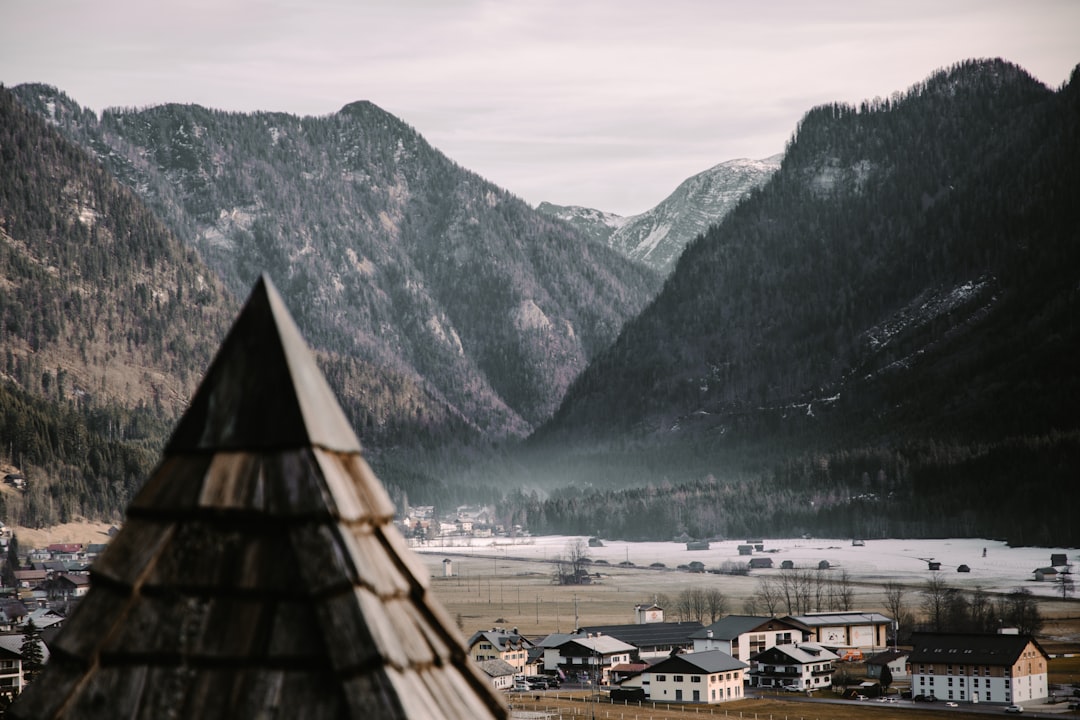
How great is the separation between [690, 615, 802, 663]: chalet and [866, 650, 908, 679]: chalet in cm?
836

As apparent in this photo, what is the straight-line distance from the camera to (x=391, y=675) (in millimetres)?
6004

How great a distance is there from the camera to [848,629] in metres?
133

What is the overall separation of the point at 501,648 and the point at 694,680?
1748 centimetres

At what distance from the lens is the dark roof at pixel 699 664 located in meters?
105

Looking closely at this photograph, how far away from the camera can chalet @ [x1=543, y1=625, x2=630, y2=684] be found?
119 m

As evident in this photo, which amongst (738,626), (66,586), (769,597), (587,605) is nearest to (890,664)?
(738,626)

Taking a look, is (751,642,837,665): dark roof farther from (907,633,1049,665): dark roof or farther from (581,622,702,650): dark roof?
(581,622,702,650): dark roof

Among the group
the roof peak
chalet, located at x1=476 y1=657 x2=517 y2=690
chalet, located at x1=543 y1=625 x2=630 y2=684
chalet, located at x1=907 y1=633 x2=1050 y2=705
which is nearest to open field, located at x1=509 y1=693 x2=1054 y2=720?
chalet, located at x1=907 y1=633 x2=1050 y2=705

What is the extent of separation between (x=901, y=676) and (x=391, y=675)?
113 meters

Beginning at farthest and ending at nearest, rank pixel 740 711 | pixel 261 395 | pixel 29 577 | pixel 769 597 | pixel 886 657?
1. pixel 29 577
2. pixel 769 597
3. pixel 886 657
4. pixel 740 711
5. pixel 261 395

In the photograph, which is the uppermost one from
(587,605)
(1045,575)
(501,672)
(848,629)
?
(501,672)

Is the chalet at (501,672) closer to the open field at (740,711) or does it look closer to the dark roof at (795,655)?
the open field at (740,711)

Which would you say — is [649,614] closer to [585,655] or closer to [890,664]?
[585,655]

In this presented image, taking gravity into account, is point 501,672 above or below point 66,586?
below
